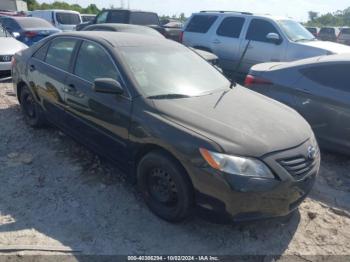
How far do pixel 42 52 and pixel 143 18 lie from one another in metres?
8.20

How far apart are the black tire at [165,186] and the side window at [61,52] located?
6.06ft

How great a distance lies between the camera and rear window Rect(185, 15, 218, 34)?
9641 millimetres

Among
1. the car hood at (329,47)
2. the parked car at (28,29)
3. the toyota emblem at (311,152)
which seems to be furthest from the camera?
the parked car at (28,29)

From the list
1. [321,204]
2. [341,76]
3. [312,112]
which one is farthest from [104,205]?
[341,76]

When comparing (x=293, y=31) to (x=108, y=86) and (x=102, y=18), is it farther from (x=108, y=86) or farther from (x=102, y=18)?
(x=102, y=18)

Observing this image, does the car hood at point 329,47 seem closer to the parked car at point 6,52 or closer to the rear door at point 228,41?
the rear door at point 228,41

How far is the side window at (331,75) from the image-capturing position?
15.0ft

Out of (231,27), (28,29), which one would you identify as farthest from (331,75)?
(28,29)

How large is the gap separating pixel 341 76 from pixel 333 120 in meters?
0.61

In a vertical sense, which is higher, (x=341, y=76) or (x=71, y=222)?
(x=341, y=76)

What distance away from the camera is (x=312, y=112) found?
4.70m

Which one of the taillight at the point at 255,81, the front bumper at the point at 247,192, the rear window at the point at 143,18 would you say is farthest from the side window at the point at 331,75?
the rear window at the point at 143,18

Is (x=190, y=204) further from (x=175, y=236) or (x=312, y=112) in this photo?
(x=312, y=112)

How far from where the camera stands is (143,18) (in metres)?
12.6
